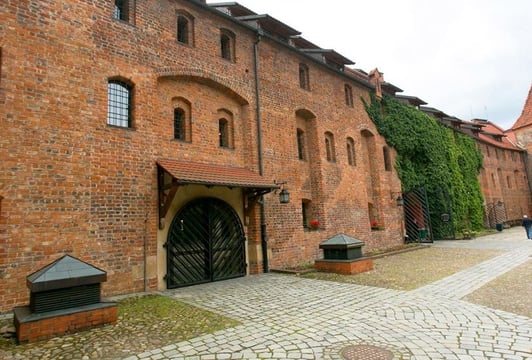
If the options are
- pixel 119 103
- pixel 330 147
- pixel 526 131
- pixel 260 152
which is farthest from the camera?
pixel 526 131

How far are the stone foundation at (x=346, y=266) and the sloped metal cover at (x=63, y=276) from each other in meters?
6.71

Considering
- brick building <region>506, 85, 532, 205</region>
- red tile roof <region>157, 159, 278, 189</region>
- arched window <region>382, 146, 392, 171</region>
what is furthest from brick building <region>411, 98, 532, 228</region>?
red tile roof <region>157, 159, 278, 189</region>

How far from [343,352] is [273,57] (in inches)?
462

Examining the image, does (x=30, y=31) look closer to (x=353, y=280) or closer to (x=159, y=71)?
(x=159, y=71)

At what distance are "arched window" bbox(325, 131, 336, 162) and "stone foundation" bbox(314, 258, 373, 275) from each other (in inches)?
240

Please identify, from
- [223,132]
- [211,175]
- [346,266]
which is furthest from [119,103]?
[346,266]

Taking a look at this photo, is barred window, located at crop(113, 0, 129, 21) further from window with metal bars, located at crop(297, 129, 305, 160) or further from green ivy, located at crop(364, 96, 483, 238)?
green ivy, located at crop(364, 96, 483, 238)

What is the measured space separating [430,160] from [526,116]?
26.1 metres

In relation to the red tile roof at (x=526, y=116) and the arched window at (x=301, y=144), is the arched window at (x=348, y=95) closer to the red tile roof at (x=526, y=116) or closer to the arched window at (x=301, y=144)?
the arched window at (x=301, y=144)

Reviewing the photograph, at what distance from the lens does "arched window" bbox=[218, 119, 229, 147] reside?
1146 cm

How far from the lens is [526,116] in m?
37.2

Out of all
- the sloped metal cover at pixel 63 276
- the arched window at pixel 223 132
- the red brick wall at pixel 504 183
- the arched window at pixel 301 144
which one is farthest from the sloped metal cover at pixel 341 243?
the red brick wall at pixel 504 183

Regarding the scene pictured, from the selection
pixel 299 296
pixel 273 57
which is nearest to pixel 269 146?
pixel 273 57

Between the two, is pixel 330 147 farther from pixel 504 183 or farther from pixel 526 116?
pixel 526 116
